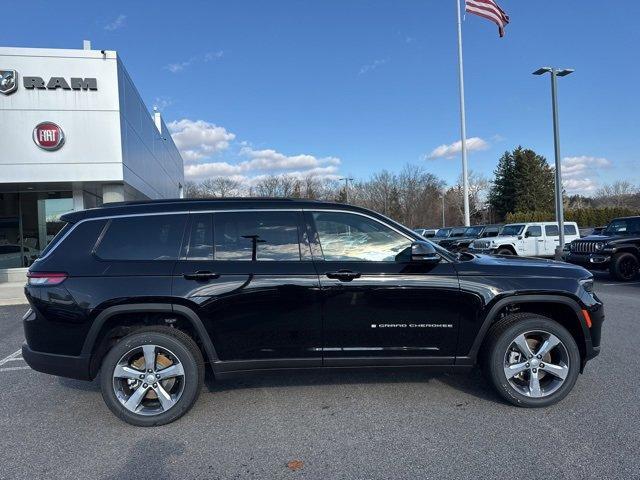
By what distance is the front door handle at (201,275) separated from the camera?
371cm

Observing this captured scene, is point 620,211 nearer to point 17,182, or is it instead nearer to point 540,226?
point 540,226

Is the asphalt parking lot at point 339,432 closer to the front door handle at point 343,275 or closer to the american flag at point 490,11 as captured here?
the front door handle at point 343,275

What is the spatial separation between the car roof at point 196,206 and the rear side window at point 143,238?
8 centimetres

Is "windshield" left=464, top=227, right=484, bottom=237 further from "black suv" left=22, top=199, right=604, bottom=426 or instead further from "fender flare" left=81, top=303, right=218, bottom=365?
"fender flare" left=81, top=303, right=218, bottom=365

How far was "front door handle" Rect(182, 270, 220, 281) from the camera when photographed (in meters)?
3.71

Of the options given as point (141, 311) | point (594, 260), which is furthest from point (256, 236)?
point (594, 260)

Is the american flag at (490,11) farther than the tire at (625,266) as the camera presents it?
Yes

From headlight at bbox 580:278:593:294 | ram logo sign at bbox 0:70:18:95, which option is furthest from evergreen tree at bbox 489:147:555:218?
headlight at bbox 580:278:593:294

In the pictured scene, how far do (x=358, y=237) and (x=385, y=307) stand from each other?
657mm

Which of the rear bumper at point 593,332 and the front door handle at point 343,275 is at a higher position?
the front door handle at point 343,275

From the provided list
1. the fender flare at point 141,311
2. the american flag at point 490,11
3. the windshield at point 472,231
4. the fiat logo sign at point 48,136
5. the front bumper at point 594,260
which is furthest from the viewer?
the windshield at point 472,231

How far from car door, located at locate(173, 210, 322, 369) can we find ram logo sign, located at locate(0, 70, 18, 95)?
13595 millimetres

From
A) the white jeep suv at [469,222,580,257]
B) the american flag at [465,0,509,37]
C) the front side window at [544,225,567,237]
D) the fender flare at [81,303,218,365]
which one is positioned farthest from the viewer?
the american flag at [465,0,509,37]

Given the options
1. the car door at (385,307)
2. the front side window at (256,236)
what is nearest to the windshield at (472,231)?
the car door at (385,307)
